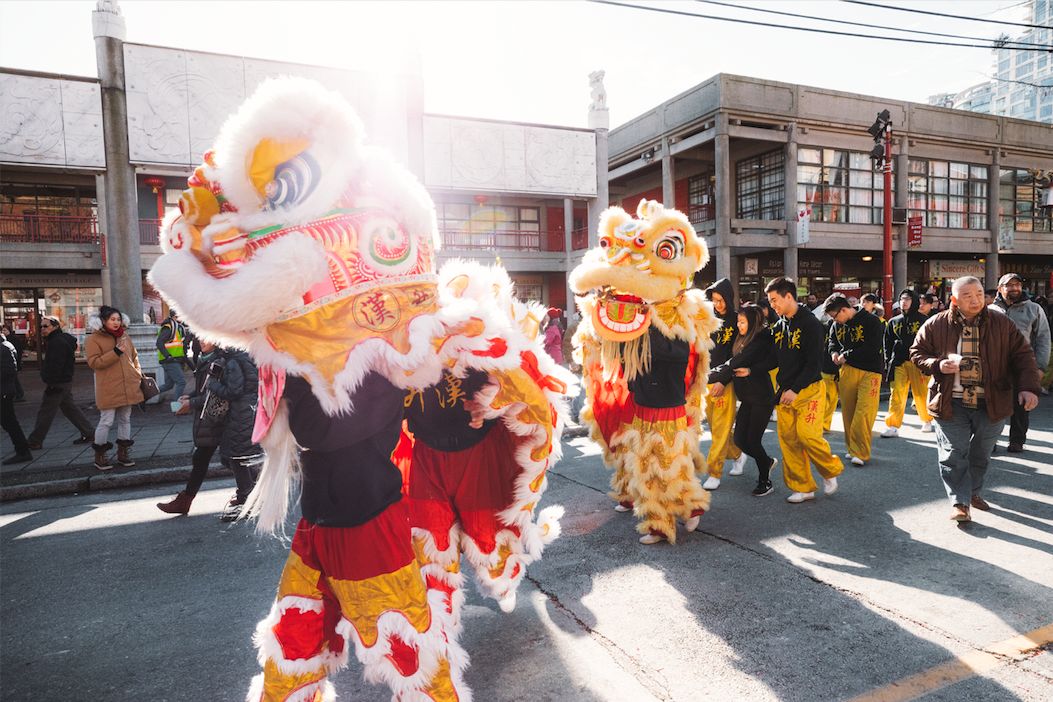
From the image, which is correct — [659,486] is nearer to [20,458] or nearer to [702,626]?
[702,626]

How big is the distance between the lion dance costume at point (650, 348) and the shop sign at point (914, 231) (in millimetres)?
21567

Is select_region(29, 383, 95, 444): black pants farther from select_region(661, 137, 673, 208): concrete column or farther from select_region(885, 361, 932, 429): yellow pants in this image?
select_region(661, 137, 673, 208): concrete column

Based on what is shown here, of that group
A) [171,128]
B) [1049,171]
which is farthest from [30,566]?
[1049,171]

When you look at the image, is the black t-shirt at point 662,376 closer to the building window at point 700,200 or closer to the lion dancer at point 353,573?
the lion dancer at point 353,573

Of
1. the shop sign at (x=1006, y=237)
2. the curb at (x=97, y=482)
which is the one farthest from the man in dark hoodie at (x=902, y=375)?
the shop sign at (x=1006, y=237)

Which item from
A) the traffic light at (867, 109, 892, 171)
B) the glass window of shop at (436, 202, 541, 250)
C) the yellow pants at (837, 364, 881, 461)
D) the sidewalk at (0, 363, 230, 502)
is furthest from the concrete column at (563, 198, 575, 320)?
the yellow pants at (837, 364, 881, 461)

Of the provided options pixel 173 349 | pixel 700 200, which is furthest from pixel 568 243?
pixel 173 349

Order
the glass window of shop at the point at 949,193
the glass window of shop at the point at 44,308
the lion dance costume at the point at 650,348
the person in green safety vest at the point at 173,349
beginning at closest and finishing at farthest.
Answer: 1. the lion dance costume at the point at 650,348
2. the person in green safety vest at the point at 173,349
3. the glass window of shop at the point at 44,308
4. the glass window of shop at the point at 949,193

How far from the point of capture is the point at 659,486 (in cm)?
428

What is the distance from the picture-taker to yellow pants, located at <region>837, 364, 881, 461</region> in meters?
6.34

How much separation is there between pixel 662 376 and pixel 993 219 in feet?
94.4

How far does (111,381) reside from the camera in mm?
6730

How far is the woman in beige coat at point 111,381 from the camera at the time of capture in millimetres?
6695

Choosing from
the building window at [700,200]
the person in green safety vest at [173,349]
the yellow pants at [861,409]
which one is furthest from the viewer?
the building window at [700,200]
